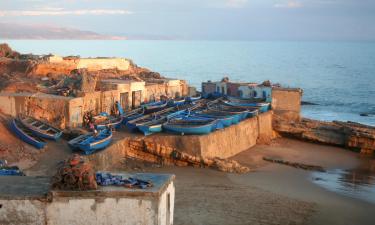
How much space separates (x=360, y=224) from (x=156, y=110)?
1642cm

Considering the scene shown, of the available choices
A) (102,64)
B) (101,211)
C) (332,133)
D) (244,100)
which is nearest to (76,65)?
(102,64)

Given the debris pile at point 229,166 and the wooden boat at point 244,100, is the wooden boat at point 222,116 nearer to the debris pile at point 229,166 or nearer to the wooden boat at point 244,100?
the debris pile at point 229,166

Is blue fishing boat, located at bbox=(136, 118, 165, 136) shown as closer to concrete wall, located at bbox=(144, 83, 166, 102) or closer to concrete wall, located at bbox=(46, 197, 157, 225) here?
concrete wall, located at bbox=(144, 83, 166, 102)

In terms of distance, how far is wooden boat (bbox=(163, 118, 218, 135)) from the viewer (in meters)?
25.0

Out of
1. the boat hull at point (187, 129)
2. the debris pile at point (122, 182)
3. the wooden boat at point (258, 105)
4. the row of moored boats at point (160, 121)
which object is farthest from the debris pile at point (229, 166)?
the debris pile at point (122, 182)

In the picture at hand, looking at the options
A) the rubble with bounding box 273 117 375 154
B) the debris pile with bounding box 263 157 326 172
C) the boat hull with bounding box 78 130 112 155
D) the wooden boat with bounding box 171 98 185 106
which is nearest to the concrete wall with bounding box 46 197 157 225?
the boat hull with bounding box 78 130 112 155

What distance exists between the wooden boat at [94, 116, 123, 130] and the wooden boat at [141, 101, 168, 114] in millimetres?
3250

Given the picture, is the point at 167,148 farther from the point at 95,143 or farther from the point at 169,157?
the point at 95,143

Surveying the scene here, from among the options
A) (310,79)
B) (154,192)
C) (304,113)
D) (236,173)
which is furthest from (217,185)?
(310,79)

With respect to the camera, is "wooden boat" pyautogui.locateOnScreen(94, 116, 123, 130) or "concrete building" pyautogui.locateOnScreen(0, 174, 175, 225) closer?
"concrete building" pyautogui.locateOnScreen(0, 174, 175, 225)

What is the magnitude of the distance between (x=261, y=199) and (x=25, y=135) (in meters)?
10.6

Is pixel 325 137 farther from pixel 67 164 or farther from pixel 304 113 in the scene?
pixel 67 164

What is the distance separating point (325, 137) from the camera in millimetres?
31250

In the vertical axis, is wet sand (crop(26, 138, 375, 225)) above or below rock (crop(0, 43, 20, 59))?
below
